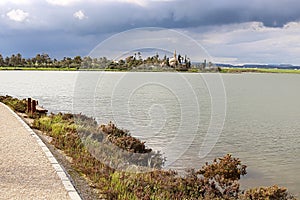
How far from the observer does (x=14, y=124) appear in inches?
583

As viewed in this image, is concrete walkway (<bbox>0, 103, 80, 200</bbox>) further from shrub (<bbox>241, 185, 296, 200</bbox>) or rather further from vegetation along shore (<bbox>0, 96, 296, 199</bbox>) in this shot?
shrub (<bbox>241, 185, 296, 200</bbox>)

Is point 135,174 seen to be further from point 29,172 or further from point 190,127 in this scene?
point 190,127

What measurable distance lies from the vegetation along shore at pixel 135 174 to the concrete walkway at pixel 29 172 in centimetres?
65

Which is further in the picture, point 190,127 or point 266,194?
point 190,127

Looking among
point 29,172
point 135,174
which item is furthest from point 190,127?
point 29,172

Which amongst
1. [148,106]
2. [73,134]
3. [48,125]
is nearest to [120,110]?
[148,106]

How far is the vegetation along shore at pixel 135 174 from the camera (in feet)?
26.1

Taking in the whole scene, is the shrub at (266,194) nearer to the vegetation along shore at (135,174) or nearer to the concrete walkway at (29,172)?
the vegetation along shore at (135,174)

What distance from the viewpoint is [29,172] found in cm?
803

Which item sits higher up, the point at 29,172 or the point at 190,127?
the point at 29,172

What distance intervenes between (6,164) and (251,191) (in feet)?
17.4

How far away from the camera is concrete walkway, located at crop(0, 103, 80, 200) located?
6.74 metres

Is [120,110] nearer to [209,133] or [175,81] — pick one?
[209,133]

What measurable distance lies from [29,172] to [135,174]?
2223 mm
